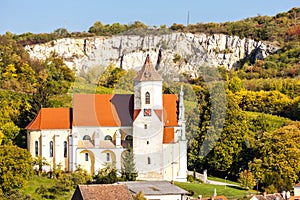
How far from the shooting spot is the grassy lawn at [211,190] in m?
49.6

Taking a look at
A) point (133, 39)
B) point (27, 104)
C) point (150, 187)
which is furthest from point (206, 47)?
point (150, 187)

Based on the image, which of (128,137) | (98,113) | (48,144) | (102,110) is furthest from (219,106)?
(48,144)

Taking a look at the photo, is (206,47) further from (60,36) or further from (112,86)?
(112,86)

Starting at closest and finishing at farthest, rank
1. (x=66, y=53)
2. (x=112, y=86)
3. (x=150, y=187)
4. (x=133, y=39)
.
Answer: (x=150, y=187) < (x=112, y=86) < (x=133, y=39) < (x=66, y=53)

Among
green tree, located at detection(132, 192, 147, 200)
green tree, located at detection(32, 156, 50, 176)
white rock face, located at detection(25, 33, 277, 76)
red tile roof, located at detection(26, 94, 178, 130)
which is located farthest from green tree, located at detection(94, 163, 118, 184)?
white rock face, located at detection(25, 33, 277, 76)

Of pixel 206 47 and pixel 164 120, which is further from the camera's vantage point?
pixel 206 47

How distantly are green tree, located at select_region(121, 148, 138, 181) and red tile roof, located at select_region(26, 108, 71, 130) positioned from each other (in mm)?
4130

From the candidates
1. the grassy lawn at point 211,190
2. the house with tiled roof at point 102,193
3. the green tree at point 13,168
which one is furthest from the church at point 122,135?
Result: the house with tiled roof at point 102,193

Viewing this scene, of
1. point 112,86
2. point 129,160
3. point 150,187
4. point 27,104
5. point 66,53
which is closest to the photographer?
point 150,187

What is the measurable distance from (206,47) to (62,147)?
4954 centimetres

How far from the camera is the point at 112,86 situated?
68.2m

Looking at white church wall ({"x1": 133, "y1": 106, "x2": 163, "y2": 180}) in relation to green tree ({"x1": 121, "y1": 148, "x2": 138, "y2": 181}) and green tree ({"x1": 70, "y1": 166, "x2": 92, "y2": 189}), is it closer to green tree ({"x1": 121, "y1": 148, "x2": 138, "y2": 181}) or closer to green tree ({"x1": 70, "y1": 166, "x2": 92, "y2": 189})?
green tree ({"x1": 121, "y1": 148, "x2": 138, "y2": 181})

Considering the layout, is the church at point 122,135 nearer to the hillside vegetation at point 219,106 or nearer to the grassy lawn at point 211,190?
the grassy lawn at point 211,190

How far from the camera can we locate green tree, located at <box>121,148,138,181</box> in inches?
2017
